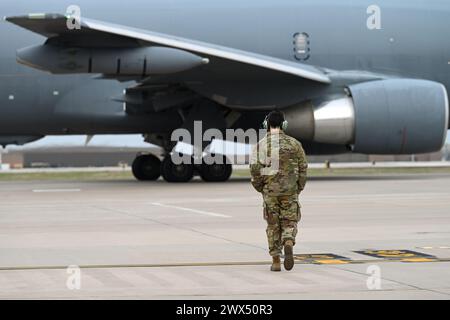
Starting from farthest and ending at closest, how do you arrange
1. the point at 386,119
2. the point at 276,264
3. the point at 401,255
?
the point at 386,119, the point at 401,255, the point at 276,264

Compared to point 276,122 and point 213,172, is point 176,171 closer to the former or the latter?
point 213,172

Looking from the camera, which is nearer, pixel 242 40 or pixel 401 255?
pixel 401 255

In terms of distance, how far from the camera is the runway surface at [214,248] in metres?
8.71

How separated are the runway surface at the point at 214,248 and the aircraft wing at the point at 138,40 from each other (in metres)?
3.83

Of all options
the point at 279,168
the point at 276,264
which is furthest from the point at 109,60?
the point at 276,264

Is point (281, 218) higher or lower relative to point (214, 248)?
higher

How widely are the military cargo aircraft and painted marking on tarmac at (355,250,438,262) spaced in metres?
13.7

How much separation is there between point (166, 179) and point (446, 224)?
45.9 ft

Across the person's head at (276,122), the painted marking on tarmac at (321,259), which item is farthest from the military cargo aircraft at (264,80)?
the person's head at (276,122)

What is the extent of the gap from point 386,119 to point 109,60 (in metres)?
7.08

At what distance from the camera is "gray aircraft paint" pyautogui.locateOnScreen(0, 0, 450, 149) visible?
86.9ft

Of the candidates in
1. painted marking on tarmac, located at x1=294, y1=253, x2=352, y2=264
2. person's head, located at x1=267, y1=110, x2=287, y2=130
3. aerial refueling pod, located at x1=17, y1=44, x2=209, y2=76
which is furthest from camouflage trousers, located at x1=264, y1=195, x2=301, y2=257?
aerial refueling pod, located at x1=17, y1=44, x2=209, y2=76

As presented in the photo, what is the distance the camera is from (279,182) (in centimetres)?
1008
